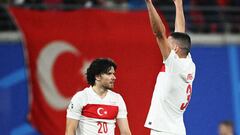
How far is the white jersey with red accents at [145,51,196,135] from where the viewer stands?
8172mm

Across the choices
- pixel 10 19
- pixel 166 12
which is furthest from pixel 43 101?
pixel 166 12

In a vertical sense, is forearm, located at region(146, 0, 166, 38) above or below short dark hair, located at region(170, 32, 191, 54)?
above

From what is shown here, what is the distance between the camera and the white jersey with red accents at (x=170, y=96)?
8.17 meters

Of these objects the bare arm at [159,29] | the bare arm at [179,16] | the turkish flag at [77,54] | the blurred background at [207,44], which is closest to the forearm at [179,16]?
the bare arm at [179,16]

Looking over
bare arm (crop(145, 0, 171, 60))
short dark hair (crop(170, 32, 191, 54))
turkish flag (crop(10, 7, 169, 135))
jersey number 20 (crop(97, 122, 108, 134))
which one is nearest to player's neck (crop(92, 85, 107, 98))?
jersey number 20 (crop(97, 122, 108, 134))

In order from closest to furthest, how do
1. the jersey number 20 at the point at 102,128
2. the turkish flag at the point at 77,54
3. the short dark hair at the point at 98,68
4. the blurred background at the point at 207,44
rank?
1. the jersey number 20 at the point at 102,128
2. the short dark hair at the point at 98,68
3. the turkish flag at the point at 77,54
4. the blurred background at the point at 207,44

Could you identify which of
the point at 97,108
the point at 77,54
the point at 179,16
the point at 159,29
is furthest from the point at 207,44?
the point at 159,29

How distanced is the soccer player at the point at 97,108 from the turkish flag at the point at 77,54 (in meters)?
3.93

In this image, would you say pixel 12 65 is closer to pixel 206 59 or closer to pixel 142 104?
pixel 142 104

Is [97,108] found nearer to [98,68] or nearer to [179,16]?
[98,68]

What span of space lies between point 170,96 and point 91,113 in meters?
0.83

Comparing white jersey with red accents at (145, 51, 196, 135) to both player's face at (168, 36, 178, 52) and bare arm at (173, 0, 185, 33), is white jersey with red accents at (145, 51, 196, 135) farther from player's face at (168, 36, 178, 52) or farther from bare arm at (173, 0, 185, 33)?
bare arm at (173, 0, 185, 33)

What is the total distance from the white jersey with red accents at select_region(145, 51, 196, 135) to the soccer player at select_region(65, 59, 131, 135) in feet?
1.33

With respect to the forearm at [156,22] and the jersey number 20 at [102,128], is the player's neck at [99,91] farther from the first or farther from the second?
the forearm at [156,22]
